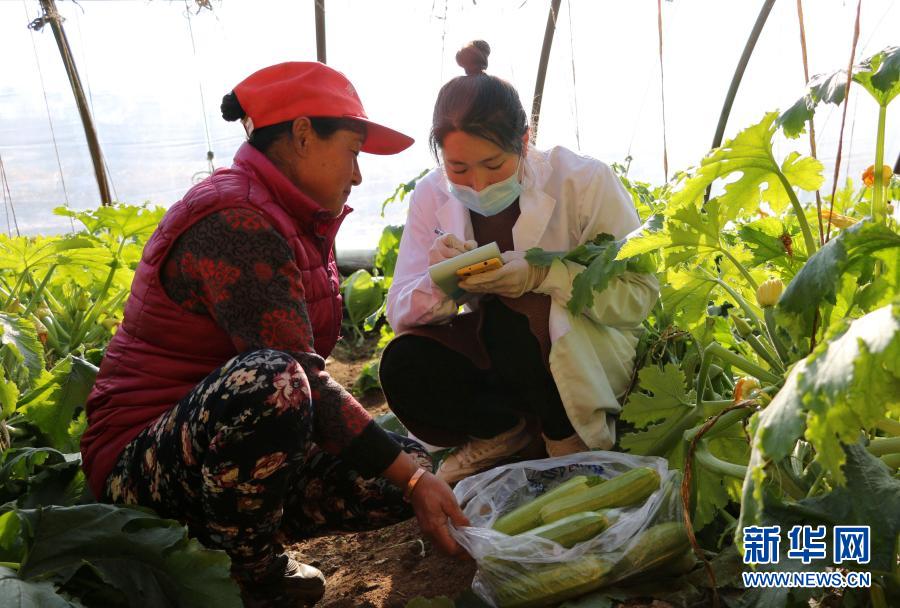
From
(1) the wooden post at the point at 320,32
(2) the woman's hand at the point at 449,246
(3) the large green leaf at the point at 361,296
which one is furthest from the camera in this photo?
(3) the large green leaf at the point at 361,296

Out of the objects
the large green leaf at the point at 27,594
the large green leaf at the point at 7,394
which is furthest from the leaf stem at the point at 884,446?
the large green leaf at the point at 7,394

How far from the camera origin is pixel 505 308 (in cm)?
263

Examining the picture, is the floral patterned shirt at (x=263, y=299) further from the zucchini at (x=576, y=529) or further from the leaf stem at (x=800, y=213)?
the leaf stem at (x=800, y=213)

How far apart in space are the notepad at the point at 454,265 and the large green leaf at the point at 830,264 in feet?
3.34

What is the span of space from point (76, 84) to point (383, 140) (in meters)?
3.44

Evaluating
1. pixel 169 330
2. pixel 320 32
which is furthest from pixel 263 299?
pixel 320 32

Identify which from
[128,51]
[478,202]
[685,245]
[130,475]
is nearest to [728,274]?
[685,245]

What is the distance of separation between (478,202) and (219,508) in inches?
48.1

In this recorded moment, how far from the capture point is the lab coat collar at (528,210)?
2.67 m

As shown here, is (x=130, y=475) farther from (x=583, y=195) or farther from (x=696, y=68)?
(x=696, y=68)

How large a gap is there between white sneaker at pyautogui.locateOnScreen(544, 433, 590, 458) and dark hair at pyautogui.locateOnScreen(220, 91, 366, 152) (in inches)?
42.1

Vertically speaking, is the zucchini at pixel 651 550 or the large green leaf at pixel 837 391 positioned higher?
the large green leaf at pixel 837 391

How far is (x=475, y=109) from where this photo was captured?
2508mm

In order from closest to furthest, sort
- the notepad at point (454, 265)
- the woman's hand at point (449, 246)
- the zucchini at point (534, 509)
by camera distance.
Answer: the zucchini at point (534, 509), the notepad at point (454, 265), the woman's hand at point (449, 246)
